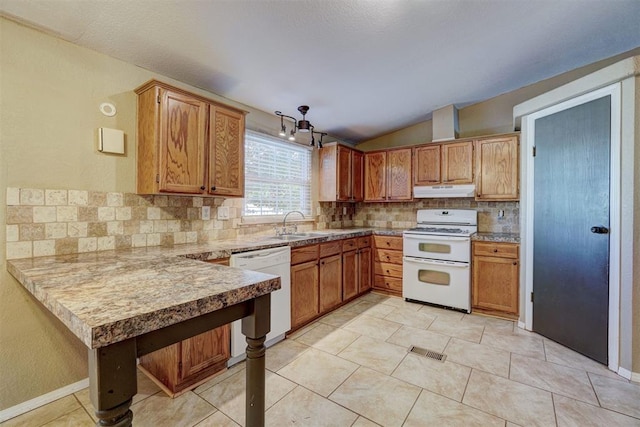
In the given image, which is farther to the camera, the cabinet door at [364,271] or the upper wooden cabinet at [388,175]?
the upper wooden cabinet at [388,175]

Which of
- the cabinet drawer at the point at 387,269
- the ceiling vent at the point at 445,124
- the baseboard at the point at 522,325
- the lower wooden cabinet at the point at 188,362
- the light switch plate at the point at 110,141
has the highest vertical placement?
the ceiling vent at the point at 445,124

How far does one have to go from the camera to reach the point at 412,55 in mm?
2613

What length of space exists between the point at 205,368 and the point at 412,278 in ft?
8.60

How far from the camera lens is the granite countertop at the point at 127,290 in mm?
787

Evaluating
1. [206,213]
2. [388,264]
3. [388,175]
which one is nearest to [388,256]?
[388,264]

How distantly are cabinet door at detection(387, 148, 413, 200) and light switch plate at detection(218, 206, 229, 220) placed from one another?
2.49 meters

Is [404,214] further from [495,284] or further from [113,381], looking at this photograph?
[113,381]

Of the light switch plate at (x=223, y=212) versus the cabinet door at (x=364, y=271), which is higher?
the light switch plate at (x=223, y=212)

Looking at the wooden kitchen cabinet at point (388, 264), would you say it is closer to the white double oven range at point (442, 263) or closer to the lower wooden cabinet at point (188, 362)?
the white double oven range at point (442, 263)

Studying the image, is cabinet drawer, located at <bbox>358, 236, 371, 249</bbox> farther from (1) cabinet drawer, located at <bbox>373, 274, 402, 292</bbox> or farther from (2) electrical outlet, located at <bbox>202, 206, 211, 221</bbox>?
(2) electrical outlet, located at <bbox>202, 206, 211, 221</bbox>

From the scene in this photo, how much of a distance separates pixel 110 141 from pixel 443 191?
3645mm

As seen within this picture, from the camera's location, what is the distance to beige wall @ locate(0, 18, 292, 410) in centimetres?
172

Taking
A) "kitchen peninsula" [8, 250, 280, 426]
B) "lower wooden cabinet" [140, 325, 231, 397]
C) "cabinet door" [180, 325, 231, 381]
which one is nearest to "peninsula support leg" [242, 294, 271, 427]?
"kitchen peninsula" [8, 250, 280, 426]

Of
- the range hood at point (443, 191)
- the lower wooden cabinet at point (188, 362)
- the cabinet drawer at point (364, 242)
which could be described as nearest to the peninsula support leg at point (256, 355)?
the lower wooden cabinet at point (188, 362)
